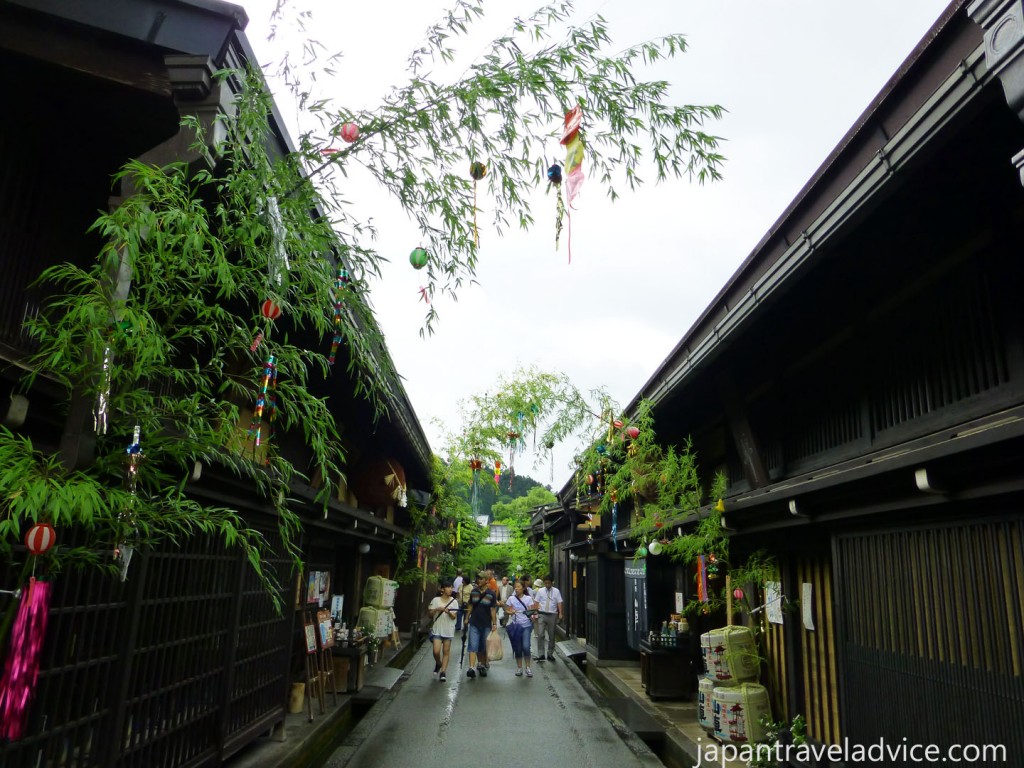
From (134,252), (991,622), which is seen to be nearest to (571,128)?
(134,252)

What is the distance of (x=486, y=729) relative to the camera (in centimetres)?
1067

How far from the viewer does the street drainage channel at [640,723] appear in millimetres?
9641

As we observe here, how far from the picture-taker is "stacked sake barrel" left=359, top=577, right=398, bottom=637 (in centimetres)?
1565

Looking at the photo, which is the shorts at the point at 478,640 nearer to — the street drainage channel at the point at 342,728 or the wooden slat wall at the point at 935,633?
the street drainage channel at the point at 342,728

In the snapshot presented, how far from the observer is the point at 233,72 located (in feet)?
14.8

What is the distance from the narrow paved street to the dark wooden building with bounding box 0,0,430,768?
308 cm

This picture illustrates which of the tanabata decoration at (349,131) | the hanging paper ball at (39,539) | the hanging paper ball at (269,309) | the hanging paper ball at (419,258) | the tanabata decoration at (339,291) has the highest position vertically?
the tanabata decoration at (349,131)

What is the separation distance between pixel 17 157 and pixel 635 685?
44.6ft

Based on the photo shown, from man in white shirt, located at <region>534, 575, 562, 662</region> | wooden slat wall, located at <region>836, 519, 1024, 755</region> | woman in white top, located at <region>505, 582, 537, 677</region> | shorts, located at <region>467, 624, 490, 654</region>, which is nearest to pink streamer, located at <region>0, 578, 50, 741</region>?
wooden slat wall, located at <region>836, 519, 1024, 755</region>

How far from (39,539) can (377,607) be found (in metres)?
13.5

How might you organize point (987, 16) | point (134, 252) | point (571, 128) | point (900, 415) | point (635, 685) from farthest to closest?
point (635, 685), point (900, 415), point (571, 128), point (134, 252), point (987, 16)

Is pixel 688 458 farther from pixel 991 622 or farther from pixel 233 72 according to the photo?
pixel 233 72

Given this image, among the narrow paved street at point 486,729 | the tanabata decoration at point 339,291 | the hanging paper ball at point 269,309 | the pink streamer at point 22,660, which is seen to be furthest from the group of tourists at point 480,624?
the pink streamer at point 22,660

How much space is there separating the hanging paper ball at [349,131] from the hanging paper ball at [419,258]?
96 cm
